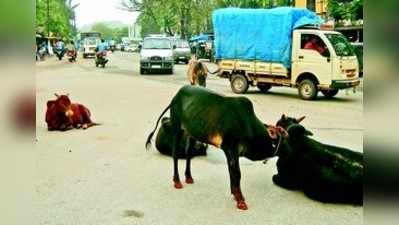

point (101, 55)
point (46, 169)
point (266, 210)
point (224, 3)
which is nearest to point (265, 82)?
point (46, 169)

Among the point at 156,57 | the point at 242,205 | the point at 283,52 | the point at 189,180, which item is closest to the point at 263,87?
the point at 283,52

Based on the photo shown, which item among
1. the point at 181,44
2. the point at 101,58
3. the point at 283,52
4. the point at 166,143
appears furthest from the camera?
the point at 181,44

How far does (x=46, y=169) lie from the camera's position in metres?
7.52

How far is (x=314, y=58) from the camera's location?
15.7 meters

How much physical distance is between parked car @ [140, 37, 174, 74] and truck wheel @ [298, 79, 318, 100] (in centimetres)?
1210

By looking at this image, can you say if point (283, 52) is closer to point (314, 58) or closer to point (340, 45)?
point (314, 58)

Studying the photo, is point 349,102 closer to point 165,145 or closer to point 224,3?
point 165,145

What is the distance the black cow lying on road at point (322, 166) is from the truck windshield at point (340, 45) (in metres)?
9.94

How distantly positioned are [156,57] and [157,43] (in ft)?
4.45

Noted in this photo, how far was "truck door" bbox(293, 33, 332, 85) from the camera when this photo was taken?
15492mm

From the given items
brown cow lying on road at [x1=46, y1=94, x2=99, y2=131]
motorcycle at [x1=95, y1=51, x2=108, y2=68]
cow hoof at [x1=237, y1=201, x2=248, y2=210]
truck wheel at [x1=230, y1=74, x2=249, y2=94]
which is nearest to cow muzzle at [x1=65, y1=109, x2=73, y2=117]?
brown cow lying on road at [x1=46, y1=94, x2=99, y2=131]

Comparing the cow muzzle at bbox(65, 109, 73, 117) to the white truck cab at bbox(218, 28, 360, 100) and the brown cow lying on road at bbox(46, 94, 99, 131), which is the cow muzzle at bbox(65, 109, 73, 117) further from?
the white truck cab at bbox(218, 28, 360, 100)

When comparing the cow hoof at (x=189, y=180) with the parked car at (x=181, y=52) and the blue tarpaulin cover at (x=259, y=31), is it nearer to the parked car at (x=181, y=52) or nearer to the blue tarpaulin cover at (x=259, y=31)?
the blue tarpaulin cover at (x=259, y=31)

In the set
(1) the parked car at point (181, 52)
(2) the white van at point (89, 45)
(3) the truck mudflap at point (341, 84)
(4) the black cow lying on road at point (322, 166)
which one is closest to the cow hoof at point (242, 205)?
(4) the black cow lying on road at point (322, 166)
